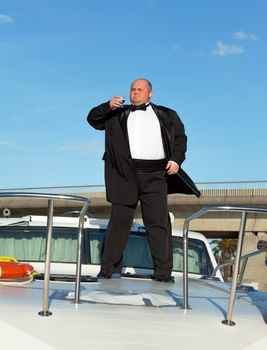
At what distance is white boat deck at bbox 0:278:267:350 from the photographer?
2.61m

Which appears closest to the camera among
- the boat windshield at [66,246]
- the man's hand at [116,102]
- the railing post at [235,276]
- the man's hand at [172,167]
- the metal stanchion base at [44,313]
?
the metal stanchion base at [44,313]

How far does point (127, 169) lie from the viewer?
4.79 metres

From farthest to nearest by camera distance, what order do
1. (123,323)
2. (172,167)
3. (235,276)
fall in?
(172,167)
(235,276)
(123,323)

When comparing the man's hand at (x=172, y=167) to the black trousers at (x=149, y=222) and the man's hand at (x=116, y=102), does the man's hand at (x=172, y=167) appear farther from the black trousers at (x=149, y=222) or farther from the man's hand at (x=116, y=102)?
the man's hand at (x=116, y=102)

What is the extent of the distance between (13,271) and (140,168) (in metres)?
1.32

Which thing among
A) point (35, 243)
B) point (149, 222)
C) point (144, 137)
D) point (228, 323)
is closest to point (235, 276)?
point (228, 323)

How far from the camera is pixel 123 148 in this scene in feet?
15.8

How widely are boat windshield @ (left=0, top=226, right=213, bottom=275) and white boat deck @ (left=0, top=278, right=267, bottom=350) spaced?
223 cm

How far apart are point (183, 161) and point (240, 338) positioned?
2310 millimetres

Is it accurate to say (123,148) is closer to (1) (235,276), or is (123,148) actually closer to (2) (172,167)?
(2) (172,167)

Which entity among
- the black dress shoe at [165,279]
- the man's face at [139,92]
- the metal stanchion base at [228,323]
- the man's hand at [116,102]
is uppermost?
the man's face at [139,92]

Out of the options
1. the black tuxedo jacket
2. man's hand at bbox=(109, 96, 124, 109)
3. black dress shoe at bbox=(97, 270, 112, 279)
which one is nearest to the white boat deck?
black dress shoe at bbox=(97, 270, 112, 279)

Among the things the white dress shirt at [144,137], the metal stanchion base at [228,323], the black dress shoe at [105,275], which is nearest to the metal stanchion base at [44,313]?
the metal stanchion base at [228,323]

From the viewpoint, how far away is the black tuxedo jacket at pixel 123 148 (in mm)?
4801
